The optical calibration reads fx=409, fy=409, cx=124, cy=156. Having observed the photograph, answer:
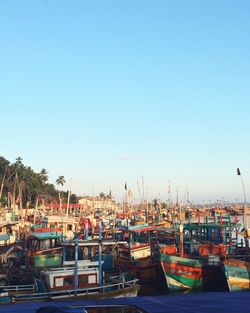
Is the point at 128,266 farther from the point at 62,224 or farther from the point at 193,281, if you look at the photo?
the point at 62,224

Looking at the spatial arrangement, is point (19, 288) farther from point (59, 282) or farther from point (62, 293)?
point (62, 293)

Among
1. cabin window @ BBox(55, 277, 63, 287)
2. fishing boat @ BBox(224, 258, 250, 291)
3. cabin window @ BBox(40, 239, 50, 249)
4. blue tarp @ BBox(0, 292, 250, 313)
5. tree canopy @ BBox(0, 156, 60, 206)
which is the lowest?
fishing boat @ BBox(224, 258, 250, 291)

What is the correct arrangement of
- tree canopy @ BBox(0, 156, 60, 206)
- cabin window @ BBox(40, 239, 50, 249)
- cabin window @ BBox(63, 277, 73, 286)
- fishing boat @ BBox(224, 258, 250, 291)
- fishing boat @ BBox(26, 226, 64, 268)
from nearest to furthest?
cabin window @ BBox(63, 277, 73, 286), fishing boat @ BBox(224, 258, 250, 291), fishing boat @ BBox(26, 226, 64, 268), cabin window @ BBox(40, 239, 50, 249), tree canopy @ BBox(0, 156, 60, 206)

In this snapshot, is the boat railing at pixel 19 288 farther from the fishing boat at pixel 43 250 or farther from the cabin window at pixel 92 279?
the fishing boat at pixel 43 250

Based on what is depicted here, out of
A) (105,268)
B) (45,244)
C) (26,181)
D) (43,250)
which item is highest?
(26,181)

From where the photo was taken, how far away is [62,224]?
4322 centimetres

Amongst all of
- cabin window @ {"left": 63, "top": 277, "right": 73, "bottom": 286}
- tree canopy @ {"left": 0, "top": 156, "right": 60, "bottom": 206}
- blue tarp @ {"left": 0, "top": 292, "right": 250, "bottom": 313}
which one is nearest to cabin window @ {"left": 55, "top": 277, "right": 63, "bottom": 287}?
cabin window @ {"left": 63, "top": 277, "right": 73, "bottom": 286}

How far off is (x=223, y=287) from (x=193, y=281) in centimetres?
212

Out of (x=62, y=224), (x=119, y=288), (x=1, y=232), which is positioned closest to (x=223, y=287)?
(x=119, y=288)

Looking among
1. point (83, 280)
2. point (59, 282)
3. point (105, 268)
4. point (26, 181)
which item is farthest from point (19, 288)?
point (26, 181)

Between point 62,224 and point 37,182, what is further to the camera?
point 37,182

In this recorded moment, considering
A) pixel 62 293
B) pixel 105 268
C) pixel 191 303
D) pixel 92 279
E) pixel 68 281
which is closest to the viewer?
pixel 191 303

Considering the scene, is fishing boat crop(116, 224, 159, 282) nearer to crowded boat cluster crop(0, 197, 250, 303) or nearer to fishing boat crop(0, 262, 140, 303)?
crowded boat cluster crop(0, 197, 250, 303)

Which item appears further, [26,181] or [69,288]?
[26,181]
